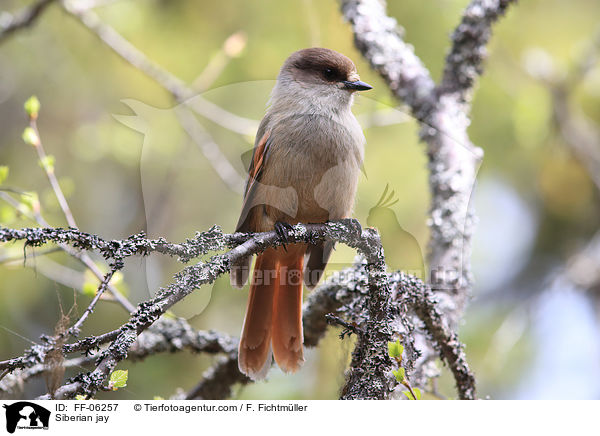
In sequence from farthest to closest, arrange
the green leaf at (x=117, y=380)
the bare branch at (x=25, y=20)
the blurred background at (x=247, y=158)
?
the bare branch at (x=25, y=20) → the blurred background at (x=247, y=158) → the green leaf at (x=117, y=380)

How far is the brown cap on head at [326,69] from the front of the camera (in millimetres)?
2541

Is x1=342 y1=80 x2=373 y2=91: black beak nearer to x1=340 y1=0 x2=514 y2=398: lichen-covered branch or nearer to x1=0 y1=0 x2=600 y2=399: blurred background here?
x1=0 y1=0 x2=600 y2=399: blurred background

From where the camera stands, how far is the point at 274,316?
8.45 feet

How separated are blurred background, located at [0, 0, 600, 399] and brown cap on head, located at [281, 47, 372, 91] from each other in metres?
0.14

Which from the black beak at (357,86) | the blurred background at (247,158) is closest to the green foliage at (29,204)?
the blurred background at (247,158)

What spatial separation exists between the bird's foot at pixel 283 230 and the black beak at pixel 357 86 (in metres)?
0.66

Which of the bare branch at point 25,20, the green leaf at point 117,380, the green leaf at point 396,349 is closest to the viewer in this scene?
the green leaf at point 117,380

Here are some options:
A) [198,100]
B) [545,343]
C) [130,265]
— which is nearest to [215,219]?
[130,265]

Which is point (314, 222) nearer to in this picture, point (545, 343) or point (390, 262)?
point (390, 262)

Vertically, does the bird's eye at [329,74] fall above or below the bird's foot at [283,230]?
above

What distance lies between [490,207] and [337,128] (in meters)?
1.21

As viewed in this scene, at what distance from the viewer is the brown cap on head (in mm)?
2541
